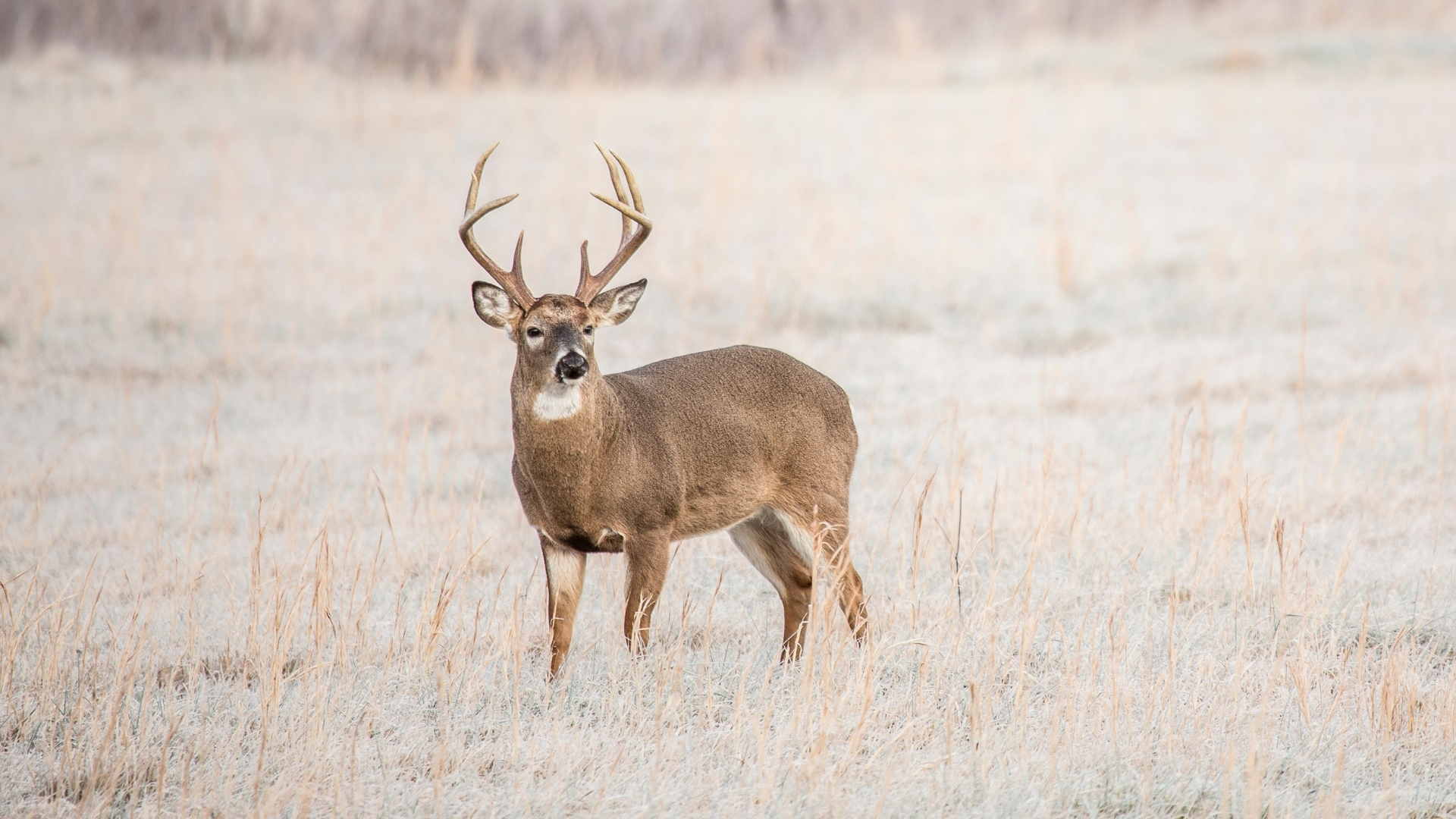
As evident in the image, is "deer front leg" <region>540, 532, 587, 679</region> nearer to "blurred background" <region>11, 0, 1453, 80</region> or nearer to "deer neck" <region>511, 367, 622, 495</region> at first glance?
"deer neck" <region>511, 367, 622, 495</region>

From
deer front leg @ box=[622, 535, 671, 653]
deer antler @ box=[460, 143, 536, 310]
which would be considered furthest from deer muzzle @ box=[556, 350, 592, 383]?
deer front leg @ box=[622, 535, 671, 653]

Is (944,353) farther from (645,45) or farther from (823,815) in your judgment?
(645,45)

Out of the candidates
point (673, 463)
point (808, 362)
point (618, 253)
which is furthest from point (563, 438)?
point (808, 362)

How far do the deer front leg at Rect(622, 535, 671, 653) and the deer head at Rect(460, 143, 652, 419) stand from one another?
0.50m

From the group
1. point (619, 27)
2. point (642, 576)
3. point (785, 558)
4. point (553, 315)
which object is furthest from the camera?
point (619, 27)

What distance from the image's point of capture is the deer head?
14.5 ft

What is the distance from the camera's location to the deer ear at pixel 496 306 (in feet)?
15.2

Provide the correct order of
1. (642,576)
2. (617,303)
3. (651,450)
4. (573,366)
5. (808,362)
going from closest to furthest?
(573,366) → (642,576) → (651,450) → (617,303) → (808,362)

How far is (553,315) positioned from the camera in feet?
14.7

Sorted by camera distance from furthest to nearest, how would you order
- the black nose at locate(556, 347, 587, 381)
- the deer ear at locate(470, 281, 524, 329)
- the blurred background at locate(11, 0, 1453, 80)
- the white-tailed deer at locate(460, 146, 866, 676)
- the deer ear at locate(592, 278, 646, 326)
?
the blurred background at locate(11, 0, 1453, 80) < the deer ear at locate(592, 278, 646, 326) < the deer ear at locate(470, 281, 524, 329) < the white-tailed deer at locate(460, 146, 866, 676) < the black nose at locate(556, 347, 587, 381)

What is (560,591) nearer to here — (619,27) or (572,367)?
(572,367)

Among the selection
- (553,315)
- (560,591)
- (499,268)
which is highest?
(499,268)

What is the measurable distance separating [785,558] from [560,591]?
3.19 ft

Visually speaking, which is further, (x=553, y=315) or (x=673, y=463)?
(x=673, y=463)
